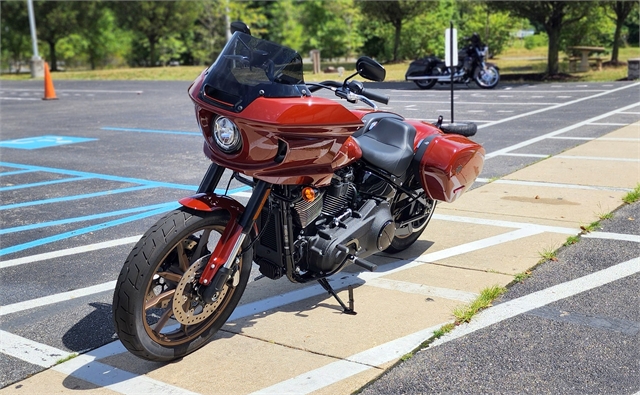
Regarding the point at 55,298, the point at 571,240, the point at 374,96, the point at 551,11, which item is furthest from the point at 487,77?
the point at 55,298

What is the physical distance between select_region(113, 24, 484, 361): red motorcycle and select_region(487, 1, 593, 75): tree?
20850 millimetres

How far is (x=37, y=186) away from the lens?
337 inches

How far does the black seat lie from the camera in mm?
4703

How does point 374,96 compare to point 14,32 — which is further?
point 14,32

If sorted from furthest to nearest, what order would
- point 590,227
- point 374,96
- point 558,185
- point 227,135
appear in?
point 558,185, point 590,227, point 374,96, point 227,135

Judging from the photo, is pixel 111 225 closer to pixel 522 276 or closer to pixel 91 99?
pixel 522 276

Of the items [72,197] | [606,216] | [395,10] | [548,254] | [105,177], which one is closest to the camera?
[548,254]

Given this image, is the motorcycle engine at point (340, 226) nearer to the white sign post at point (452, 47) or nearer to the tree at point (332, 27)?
the white sign post at point (452, 47)

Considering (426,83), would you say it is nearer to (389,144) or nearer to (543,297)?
(389,144)

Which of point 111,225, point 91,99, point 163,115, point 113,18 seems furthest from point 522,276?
point 113,18

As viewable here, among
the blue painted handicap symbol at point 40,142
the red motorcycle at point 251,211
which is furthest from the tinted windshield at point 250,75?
the blue painted handicap symbol at point 40,142

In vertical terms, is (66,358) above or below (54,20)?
below

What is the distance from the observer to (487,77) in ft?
70.1

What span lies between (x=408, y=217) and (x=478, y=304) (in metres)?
1.02
